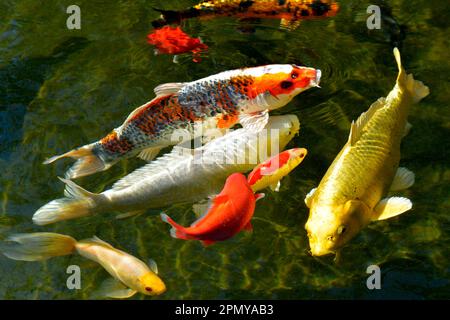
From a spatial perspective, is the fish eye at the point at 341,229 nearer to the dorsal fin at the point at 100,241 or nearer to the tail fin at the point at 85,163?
the dorsal fin at the point at 100,241

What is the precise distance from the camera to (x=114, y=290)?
Answer: 4.60m

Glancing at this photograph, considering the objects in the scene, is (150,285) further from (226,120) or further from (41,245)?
(226,120)

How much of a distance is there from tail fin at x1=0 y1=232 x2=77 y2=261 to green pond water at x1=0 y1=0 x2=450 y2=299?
218 millimetres

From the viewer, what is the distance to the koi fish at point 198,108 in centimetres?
509

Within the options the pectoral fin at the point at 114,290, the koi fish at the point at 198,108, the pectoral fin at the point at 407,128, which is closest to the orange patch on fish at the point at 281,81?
the koi fish at the point at 198,108

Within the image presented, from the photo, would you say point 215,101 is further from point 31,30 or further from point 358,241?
point 31,30

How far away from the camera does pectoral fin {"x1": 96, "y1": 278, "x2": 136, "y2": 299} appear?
178 inches

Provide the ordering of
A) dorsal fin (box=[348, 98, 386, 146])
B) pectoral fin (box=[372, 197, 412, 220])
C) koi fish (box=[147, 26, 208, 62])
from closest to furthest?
pectoral fin (box=[372, 197, 412, 220])
dorsal fin (box=[348, 98, 386, 146])
koi fish (box=[147, 26, 208, 62])

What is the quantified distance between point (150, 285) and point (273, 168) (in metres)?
1.29

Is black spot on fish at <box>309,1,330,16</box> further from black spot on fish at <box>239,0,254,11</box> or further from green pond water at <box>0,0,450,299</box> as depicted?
black spot on fish at <box>239,0,254,11</box>

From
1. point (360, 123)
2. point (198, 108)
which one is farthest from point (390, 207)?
point (198, 108)

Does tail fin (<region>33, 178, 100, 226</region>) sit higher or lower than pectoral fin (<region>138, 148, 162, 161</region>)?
lower

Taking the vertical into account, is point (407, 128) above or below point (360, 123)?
below
